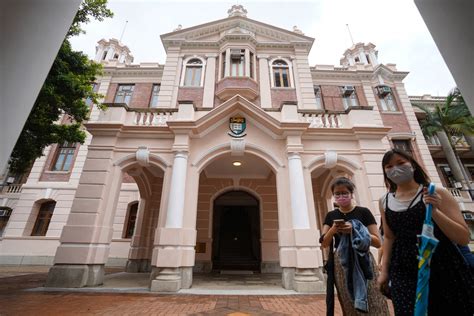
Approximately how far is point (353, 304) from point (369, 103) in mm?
16756

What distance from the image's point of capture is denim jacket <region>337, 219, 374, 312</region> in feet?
7.26

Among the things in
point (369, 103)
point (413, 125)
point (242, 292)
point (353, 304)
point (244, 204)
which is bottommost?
point (242, 292)

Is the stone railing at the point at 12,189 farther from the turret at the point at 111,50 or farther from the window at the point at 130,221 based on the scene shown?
the turret at the point at 111,50

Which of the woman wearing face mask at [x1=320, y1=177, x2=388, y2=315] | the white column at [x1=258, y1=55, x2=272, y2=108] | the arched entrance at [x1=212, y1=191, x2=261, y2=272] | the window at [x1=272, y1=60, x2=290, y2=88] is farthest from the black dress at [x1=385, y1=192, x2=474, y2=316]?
the window at [x1=272, y1=60, x2=290, y2=88]

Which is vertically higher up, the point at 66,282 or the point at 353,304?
the point at 353,304

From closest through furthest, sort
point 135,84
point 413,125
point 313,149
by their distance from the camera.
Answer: point 313,149 < point 413,125 < point 135,84

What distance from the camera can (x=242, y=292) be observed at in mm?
5656

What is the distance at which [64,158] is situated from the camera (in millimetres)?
14758

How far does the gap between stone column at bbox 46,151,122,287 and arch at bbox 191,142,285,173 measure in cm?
284

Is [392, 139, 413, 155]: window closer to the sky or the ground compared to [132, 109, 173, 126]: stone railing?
closer to the sky

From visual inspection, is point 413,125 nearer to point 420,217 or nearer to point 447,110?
point 447,110

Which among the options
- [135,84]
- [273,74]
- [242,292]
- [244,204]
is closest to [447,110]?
[273,74]

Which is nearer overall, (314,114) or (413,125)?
(314,114)

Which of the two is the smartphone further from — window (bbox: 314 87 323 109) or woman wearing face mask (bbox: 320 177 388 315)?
window (bbox: 314 87 323 109)
